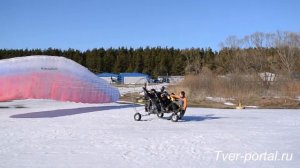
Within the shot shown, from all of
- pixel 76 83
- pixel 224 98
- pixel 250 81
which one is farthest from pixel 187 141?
pixel 250 81

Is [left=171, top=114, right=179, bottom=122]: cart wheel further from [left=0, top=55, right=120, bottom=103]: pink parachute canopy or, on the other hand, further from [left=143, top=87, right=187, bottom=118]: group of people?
[left=0, top=55, right=120, bottom=103]: pink parachute canopy

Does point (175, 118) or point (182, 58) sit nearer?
point (175, 118)

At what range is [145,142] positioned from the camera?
9180 mm

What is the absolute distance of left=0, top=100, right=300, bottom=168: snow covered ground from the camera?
23.3 ft

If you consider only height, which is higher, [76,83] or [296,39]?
[296,39]

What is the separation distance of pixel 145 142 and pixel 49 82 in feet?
26.5

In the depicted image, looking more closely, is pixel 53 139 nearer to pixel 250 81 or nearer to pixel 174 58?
pixel 250 81

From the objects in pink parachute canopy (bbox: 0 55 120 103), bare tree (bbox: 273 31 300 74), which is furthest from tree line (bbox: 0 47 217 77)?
pink parachute canopy (bbox: 0 55 120 103)

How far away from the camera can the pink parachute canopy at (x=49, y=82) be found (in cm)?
1534

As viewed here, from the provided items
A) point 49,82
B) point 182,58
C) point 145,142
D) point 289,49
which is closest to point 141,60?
point 182,58

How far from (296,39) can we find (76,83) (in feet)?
149

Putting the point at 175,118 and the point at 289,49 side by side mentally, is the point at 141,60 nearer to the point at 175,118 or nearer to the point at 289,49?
the point at 289,49

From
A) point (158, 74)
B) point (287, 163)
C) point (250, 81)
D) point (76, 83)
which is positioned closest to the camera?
point (287, 163)

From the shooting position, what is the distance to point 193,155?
25.3 feet
